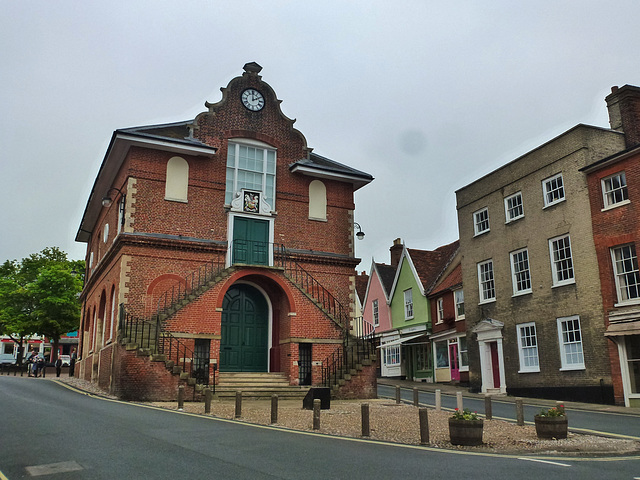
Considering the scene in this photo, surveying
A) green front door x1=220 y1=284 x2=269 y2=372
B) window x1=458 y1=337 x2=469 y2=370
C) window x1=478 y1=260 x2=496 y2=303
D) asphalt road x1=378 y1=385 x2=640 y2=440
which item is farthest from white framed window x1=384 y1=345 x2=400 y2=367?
asphalt road x1=378 y1=385 x2=640 y2=440

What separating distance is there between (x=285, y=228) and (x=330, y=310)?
13.0ft

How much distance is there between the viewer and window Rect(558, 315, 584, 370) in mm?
22031

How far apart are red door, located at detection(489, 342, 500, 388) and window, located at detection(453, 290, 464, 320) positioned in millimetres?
4644

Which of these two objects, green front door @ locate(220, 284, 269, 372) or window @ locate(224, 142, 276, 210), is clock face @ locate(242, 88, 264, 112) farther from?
green front door @ locate(220, 284, 269, 372)

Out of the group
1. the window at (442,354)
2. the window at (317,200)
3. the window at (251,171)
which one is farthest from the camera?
the window at (442,354)

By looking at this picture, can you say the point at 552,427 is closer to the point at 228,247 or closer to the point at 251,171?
the point at 228,247

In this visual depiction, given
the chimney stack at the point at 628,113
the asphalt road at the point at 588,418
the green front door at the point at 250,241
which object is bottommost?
the asphalt road at the point at 588,418

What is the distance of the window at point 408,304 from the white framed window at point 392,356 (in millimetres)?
2246

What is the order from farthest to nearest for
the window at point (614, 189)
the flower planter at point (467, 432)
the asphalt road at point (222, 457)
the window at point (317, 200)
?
1. the window at point (317, 200)
2. the window at point (614, 189)
3. the flower planter at point (467, 432)
4. the asphalt road at point (222, 457)

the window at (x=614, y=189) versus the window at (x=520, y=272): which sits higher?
the window at (x=614, y=189)

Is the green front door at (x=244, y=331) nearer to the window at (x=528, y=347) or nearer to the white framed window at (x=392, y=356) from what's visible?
the window at (x=528, y=347)

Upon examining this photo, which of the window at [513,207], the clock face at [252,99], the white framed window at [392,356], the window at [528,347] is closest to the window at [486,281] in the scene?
the window at [513,207]

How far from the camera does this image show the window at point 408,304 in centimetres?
3828

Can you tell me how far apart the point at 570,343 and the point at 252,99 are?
16.5 meters
